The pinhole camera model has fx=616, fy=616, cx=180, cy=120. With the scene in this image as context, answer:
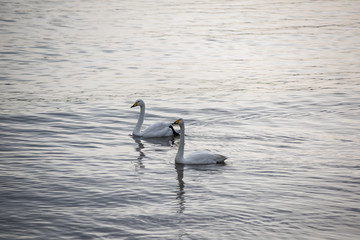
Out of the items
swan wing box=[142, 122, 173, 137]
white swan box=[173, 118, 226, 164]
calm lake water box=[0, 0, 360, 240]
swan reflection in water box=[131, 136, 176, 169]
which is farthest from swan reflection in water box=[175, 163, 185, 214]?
swan wing box=[142, 122, 173, 137]

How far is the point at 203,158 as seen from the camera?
51.4 ft

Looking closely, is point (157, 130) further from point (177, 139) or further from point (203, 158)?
point (203, 158)

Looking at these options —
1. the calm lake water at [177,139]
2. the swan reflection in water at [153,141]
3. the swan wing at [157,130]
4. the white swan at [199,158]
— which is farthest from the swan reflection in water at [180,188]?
the swan wing at [157,130]

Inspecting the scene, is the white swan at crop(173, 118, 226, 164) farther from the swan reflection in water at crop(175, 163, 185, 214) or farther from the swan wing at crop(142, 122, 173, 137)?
the swan wing at crop(142, 122, 173, 137)

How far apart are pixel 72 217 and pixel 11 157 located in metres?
4.60

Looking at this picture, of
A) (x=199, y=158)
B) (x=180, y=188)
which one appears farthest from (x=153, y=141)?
(x=180, y=188)

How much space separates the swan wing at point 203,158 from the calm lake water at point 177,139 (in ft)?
0.93

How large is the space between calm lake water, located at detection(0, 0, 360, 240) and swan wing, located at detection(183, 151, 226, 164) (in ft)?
0.93

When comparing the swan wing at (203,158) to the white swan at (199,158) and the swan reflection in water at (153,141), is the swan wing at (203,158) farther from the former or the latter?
the swan reflection in water at (153,141)

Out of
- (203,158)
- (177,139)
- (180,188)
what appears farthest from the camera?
(177,139)

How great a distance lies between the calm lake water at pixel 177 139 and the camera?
12125 mm

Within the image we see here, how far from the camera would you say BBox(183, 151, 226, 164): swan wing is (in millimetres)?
15625

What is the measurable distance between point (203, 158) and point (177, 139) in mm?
3439

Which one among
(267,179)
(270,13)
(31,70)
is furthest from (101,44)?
(267,179)
